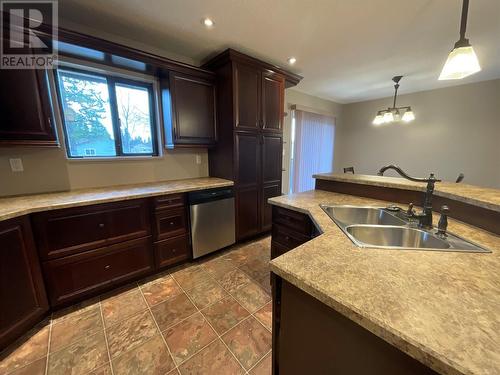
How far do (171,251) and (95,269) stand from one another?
678 mm

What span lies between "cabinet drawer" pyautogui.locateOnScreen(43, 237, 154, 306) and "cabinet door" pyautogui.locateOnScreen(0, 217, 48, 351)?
89 mm

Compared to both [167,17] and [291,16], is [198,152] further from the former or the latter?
[291,16]

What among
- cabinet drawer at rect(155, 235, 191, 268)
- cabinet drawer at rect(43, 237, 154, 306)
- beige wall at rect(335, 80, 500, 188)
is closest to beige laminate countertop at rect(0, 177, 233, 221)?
cabinet drawer at rect(43, 237, 154, 306)

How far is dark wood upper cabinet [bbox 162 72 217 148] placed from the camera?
238 centimetres

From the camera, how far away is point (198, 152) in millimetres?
2936

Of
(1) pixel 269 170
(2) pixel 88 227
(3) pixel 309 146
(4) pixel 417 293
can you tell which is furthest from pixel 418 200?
(3) pixel 309 146

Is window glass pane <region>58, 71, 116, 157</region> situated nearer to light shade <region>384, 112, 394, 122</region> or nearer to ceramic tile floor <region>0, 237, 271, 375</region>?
ceramic tile floor <region>0, 237, 271, 375</region>

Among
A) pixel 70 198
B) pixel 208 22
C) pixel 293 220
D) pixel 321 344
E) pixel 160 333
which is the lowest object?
pixel 160 333

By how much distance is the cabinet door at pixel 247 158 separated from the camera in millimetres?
2629

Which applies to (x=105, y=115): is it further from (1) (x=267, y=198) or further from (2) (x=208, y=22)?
(1) (x=267, y=198)

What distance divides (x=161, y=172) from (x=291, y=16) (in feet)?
7.33

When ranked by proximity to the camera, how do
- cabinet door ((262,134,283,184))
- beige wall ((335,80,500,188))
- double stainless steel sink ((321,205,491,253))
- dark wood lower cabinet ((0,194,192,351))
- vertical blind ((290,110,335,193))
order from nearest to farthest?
1. double stainless steel sink ((321,205,491,253))
2. dark wood lower cabinet ((0,194,192,351))
3. cabinet door ((262,134,283,184))
4. beige wall ((335,80,500,188))
5. vertical blind ((290,110,335,193))

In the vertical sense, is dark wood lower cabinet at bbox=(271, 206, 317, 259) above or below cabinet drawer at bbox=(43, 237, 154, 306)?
above

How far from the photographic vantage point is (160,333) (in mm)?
1502
